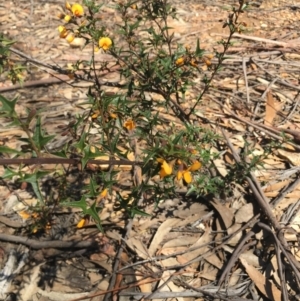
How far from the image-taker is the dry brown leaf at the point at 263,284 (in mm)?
2262

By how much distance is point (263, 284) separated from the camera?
231 centimetres

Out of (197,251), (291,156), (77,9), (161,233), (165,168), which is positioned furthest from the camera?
(291,156)

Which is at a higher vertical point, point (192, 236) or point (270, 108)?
point (270, 108)

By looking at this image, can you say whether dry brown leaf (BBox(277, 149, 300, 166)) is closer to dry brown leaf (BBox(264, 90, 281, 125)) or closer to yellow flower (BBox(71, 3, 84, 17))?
dry brown leaf (BBox(264, 90, 281, 125))

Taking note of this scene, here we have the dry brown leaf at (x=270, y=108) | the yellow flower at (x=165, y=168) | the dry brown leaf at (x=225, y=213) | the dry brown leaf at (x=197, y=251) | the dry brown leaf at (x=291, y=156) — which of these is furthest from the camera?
the dry brown leaf at (x=270, y=108)

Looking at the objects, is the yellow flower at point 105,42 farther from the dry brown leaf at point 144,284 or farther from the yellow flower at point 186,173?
the dry brown leaf at point 144,284

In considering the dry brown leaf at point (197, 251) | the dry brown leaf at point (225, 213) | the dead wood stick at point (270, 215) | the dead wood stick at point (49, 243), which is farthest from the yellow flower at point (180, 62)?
the dead wood stick at point (49, 243)

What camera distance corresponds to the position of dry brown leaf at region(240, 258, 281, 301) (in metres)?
2.26

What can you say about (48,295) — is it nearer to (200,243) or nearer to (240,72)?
(200,243)

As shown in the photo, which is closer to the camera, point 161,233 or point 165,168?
point 165,168

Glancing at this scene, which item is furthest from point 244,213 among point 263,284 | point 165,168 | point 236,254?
point 165,168

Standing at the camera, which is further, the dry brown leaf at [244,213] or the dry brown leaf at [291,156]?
the dry brown leaf at [291,156]

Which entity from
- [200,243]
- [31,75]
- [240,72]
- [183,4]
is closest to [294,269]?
[200,243]

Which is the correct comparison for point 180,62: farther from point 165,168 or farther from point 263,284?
point 263,284
